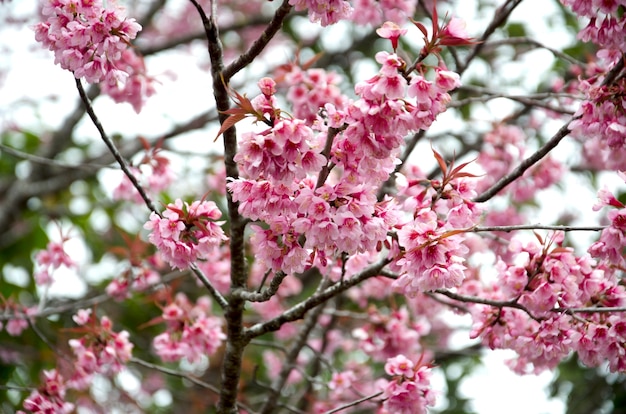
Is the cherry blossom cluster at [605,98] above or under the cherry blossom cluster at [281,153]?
above

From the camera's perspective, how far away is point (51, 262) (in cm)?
310

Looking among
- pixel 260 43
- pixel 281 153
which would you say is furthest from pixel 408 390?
pixel 260 43

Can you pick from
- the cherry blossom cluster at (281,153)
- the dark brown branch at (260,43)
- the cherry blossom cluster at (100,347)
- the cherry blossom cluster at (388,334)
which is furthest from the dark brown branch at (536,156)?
the cherry blossom cluster at (100,347)

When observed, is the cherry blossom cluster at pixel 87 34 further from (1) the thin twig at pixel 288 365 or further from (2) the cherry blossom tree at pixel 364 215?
(1) the thin twig at pixel 288 365

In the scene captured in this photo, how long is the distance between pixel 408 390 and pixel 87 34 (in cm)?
147

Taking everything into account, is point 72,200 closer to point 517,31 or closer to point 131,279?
point 131,279

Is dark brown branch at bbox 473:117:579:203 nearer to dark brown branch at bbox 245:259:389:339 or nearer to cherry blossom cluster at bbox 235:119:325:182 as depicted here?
dark brown branch at bbox 245:259:389:339

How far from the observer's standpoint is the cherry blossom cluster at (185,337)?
105 inches

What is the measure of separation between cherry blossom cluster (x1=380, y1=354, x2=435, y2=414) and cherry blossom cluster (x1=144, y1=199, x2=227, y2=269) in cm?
79

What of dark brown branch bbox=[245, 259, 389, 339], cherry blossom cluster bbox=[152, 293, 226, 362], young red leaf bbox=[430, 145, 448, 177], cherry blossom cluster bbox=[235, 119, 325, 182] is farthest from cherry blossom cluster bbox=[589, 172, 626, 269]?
cherry blossom cluster bbox=[152, 293, 226, 362]

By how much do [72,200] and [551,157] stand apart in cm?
444

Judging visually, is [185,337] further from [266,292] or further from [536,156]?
[536,156]

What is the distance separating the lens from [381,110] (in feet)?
4.81

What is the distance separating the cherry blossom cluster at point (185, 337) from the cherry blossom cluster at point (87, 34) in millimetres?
1193
